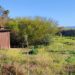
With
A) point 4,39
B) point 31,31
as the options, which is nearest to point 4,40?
point 4,39

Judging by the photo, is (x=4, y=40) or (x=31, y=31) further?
(x=31, y=31)

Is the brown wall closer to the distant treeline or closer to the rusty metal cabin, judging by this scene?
the rusty metal cabin

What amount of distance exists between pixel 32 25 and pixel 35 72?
1556 inches

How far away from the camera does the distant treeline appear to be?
5625 centimetres

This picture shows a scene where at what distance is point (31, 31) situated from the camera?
58344 millimetres

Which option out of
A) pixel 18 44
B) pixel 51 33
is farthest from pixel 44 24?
pixel 18 44

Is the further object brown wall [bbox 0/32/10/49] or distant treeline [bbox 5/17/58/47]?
distant treeline [bbox 5/17/58/47]

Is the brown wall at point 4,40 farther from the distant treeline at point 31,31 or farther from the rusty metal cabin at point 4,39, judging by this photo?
the distant treeline at point 31,31

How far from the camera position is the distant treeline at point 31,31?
185ft

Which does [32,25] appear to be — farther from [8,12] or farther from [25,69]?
[25,69]

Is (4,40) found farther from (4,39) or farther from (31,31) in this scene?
(31,31)

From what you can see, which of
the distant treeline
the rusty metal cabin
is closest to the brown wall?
the rusty metal cabin

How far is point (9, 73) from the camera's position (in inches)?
776

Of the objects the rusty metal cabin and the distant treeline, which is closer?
the rusty metal cabin
